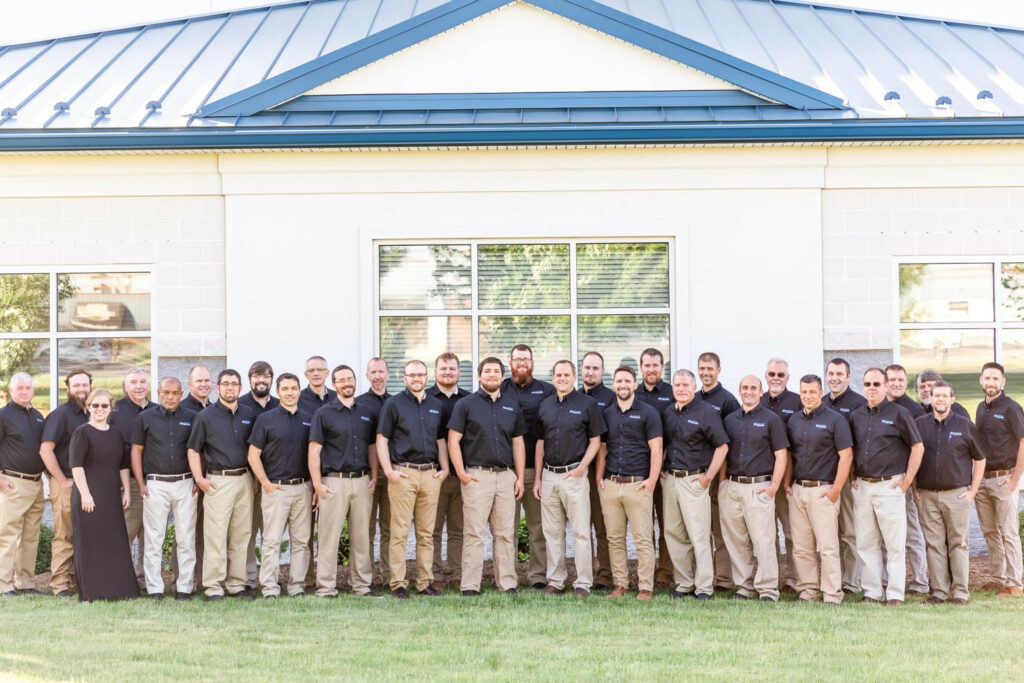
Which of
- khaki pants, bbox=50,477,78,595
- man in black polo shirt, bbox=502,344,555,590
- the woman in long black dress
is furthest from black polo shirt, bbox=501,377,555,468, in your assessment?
khaki pants, bbox=50,477,78,595

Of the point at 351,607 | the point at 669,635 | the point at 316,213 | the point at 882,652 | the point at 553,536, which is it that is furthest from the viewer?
the point at 316,213

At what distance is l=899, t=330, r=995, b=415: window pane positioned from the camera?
10.5 m

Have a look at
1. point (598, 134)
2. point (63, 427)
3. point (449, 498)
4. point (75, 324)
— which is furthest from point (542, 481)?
point (75, 324)

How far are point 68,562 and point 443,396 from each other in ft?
11.1

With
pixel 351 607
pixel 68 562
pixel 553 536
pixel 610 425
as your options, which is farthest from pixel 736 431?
pixel 68 562

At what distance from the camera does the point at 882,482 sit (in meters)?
8.18

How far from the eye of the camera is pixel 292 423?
27.9ft

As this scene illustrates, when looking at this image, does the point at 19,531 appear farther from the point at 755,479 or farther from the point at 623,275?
the point at 755,479

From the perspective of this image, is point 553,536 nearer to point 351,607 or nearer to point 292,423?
point 351,607

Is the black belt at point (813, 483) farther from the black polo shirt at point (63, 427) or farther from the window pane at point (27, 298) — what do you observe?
the window pane at point (27, 298)

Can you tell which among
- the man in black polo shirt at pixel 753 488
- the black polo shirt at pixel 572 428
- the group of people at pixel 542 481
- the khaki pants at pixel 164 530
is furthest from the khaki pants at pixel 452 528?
the man in black polo shirt at pixel 753 488

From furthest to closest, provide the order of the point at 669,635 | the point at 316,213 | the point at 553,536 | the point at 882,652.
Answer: the point at 316,213, the point at 553,536, the point at 669,635, the point at 882,652

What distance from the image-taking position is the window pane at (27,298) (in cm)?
1071

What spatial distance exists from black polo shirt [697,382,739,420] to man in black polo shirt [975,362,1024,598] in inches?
82.6
